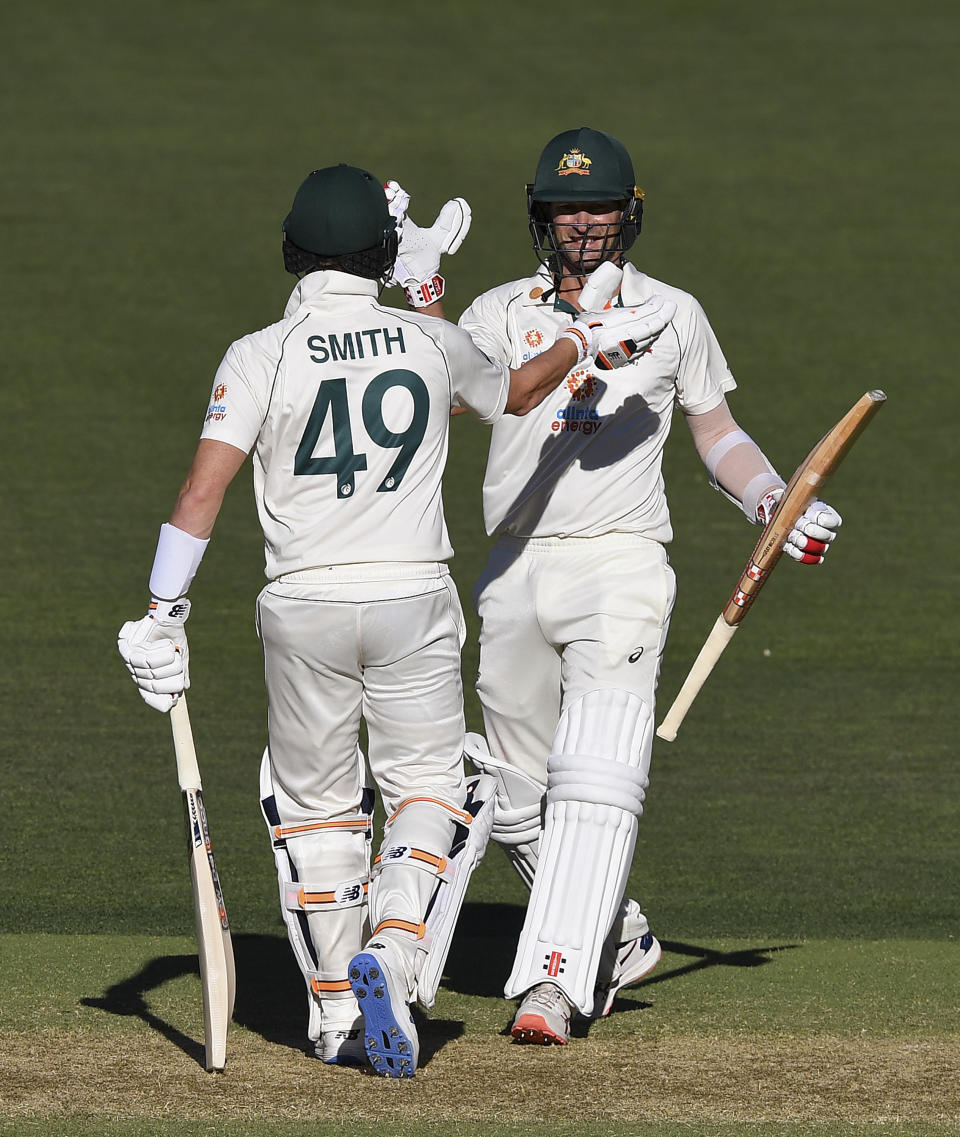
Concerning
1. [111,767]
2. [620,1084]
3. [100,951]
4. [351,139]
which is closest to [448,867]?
[620,1084]

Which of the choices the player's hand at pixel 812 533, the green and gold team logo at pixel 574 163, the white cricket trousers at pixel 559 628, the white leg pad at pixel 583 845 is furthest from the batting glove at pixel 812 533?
the green and gold team logo at pixel 574 163

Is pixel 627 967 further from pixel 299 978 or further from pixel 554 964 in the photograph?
pixel 299 978

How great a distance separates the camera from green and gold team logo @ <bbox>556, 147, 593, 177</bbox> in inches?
196

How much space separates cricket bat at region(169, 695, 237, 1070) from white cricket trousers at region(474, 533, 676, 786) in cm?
102

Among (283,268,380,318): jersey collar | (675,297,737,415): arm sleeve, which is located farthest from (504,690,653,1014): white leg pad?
(283,268,380,318): jersey collar

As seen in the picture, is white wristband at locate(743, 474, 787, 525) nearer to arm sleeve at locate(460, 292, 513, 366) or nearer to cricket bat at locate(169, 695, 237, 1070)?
arm sleeve at locate(460, 292, 513, 366)

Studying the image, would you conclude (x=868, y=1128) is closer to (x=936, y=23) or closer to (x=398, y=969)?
(x=398, y=969)

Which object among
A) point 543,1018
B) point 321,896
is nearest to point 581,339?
point 321,896

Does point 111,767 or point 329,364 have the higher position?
point 329,364

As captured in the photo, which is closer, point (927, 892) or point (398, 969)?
point (398, 969)

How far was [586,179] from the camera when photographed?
196 inches

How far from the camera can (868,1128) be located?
3799 mm

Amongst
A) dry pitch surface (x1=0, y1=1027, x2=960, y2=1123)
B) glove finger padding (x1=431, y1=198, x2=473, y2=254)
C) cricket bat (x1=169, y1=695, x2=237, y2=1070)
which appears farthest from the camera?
glove finger padding (x1=431, y1=198, x2=473, y2=254)

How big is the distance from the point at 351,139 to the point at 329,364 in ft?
60.6
